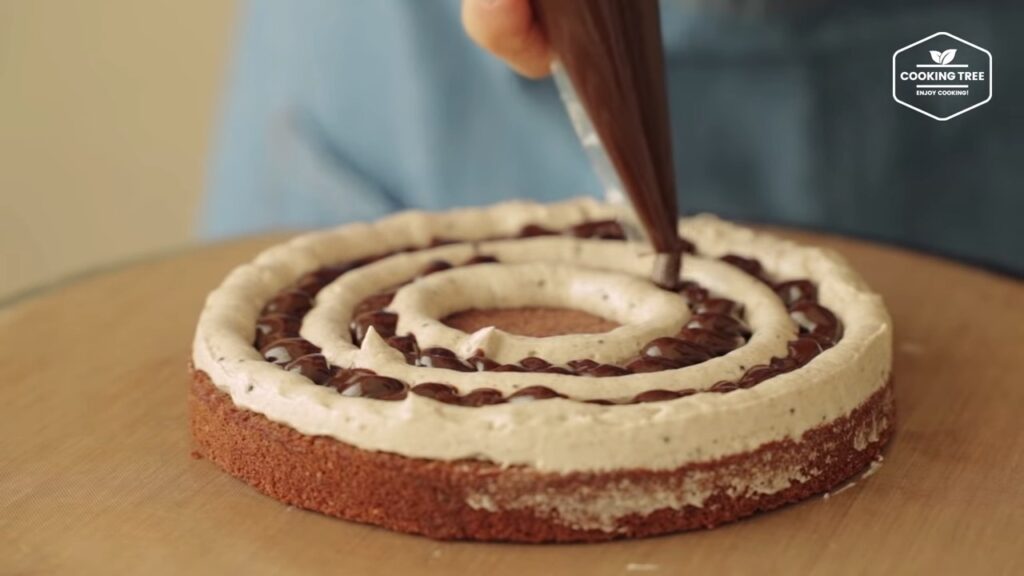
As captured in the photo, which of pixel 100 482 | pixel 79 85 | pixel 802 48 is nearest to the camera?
pixel 100 482

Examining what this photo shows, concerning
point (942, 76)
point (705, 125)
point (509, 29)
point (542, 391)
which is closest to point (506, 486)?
point (542, 391)

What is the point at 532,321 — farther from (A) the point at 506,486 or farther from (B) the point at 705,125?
(B) the point at 705,125

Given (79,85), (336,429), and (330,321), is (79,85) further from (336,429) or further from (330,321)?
(336,429)

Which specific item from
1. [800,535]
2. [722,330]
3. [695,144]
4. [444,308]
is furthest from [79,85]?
[800,535]

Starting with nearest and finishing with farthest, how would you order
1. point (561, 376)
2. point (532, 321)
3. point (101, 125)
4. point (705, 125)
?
point (561, 376), point (532, 321), point (705, 125), point (101, 125)

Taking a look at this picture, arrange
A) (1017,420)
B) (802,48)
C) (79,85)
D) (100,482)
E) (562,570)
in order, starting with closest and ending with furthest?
(562,570), (100,482), (1017,420), (802,48), (79,85)

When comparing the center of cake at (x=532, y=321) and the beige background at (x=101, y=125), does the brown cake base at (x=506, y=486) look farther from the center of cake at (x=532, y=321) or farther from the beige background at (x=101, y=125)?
the beige background at (x=101, y=125)

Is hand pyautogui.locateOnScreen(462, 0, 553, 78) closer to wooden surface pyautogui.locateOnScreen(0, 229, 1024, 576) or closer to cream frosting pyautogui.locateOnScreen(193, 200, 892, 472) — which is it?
cream frosting pyautogui.locateOnScreen(193, 200, 892, 472)
